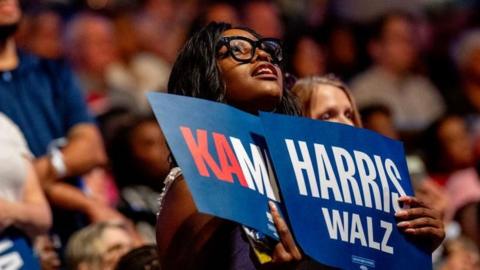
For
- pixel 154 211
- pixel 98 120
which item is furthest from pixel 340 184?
pixel 98 120

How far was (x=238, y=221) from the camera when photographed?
353 cm

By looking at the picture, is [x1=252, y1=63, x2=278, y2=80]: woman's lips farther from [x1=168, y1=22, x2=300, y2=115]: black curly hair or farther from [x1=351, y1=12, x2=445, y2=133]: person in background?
[x1=351, y1=12, x2=445, y2=133]: person in background

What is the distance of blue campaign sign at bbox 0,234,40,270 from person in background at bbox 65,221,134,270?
700 millimetres

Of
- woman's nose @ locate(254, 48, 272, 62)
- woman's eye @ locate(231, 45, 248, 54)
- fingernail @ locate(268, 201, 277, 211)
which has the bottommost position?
fingernail @ locate(268, 201, 277, 211)

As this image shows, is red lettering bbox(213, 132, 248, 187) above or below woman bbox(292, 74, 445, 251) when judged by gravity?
above

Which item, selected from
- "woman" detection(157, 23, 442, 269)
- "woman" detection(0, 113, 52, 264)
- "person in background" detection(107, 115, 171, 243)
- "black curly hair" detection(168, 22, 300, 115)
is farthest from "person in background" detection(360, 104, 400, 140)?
"black curly hair" detection(168, 22, 300, 115)

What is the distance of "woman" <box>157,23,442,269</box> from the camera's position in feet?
12.1

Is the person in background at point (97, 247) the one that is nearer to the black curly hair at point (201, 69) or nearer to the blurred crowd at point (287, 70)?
the blurred crowd at point (287, 70)

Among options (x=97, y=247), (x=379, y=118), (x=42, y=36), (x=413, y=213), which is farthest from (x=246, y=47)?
(x=42, y=36)

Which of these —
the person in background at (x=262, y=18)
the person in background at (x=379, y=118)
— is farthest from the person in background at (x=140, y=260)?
the person in background at (x=262, y=18)

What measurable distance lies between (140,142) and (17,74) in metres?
1.38

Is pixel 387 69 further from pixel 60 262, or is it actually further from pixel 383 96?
pixel 60 262

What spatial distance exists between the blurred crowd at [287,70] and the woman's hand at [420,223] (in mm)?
1882

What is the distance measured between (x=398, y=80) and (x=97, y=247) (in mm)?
4224
